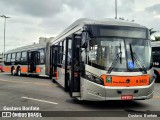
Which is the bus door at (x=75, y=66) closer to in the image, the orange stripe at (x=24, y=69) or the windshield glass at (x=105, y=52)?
the windshield glass at (x=105, y=52)

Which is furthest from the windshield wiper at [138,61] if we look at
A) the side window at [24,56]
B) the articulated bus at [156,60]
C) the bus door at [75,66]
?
the side window at [24,56]

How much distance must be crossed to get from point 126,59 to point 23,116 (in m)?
4.09

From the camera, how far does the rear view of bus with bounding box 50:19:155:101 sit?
935 cm

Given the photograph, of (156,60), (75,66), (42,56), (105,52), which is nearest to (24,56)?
(42,56)

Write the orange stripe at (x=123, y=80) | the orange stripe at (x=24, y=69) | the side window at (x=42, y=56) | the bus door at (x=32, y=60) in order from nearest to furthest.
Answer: the orange stripe at (x=123, y=80)
the side window at (x=42, y=56)
the bus door at (x=32, y=60)
the orange stripe at (x=24, y=69)

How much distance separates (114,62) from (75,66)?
73.9 inches

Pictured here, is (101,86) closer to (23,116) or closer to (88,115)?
Answer: (88,115)

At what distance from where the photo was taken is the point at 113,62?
953 cm

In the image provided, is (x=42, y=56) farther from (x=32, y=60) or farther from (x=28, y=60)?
(x=28, y=60)

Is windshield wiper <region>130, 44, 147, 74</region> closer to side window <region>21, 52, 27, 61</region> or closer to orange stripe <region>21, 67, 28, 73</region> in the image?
orange stripe <region>21, 67, 28, 73</region>

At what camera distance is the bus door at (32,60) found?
1063 inches

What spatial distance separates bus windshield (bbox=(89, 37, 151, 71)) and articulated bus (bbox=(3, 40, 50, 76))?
50.6 ft

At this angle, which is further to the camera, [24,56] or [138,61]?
[24,56]

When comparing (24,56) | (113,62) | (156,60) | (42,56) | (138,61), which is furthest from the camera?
(24,56)
